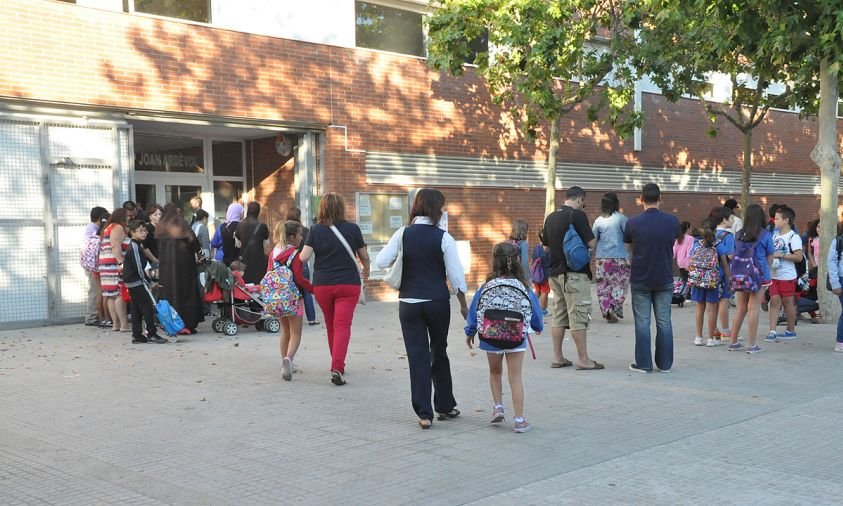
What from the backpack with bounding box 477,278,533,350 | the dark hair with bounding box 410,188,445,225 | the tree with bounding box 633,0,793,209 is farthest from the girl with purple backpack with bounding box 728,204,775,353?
the dark hair with bounding box 410,188,445,225

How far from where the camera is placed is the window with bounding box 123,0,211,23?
14516 millimetres

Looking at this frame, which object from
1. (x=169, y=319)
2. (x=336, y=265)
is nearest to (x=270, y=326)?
(x=169, y=319)

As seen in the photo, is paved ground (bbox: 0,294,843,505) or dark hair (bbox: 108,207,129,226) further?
dark hair (bbox: 108,207,129,226)

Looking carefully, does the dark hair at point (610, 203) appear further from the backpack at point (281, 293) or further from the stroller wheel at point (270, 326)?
the backpack at point (281, 293)

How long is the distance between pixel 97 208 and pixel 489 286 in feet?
27.1

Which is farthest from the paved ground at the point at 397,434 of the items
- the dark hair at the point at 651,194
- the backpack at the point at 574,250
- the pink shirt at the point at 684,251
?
the pink shirt at the point at 684,251

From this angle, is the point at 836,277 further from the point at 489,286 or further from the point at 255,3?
the point at 255,3

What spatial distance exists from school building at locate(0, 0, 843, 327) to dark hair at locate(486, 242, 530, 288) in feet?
30.1

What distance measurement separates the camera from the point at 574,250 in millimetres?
9391

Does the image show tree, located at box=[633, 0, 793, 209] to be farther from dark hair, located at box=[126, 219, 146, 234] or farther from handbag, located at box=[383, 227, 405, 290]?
dark hair, located at box=[126, 219, 146, 234]

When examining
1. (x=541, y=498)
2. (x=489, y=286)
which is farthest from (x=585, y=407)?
(x=541, y=498)

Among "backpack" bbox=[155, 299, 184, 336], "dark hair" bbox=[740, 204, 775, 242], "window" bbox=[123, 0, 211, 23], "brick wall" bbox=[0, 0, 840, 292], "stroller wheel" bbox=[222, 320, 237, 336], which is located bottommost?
"stroller wheel" bbox=[222, 320, 237, 336]

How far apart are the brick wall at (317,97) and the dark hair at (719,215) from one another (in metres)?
7.79

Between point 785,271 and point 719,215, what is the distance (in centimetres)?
134
